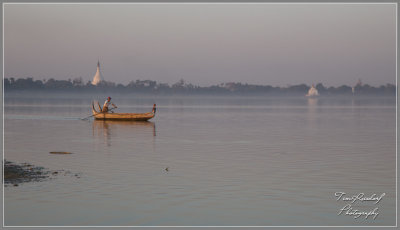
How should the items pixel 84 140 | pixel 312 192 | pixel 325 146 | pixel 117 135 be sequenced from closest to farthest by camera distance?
pixel 312 192 → pixel 325 146 → pixel 84 140 → pixel 117 135

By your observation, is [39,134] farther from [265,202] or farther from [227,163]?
[265,202]

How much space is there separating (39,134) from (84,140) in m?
6.05

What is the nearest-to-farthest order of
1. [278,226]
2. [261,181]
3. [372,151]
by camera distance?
[278,226] → [261,181] → [372,151]

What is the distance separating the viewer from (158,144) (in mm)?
32719

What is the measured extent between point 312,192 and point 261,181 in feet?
7.86

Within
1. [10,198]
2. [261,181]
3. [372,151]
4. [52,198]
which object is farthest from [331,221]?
[372,151]

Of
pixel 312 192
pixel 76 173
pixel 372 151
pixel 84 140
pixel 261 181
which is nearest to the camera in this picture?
pixel 312 192

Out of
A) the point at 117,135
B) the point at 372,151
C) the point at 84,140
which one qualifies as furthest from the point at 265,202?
the point at 117,135

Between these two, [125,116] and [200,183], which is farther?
[125,116]

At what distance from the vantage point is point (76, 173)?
21016 mm

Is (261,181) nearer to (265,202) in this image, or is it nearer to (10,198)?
(265,202)

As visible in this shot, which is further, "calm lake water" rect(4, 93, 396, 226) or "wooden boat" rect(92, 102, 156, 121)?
"wooden boat" rect(92, 102, 156, 121)

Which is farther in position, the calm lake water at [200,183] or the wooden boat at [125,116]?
the wooden boat at [125,116]

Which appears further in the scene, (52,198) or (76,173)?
(76,173)
